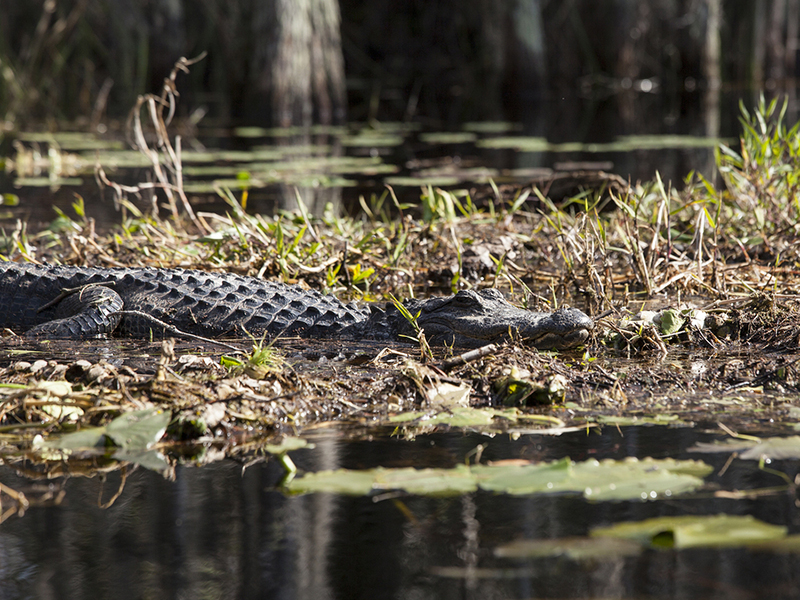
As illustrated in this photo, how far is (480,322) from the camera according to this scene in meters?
3.73

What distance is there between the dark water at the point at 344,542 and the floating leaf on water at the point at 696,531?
0.10 ft

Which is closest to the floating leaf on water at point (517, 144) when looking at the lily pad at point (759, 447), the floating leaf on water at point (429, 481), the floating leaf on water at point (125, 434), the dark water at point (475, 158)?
the dark water at point (475, 158)

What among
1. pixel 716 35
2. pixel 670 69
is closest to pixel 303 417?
pixel 716 35

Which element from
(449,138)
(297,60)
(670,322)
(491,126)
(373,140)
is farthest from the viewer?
(491,126)

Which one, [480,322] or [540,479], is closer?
[540,479]

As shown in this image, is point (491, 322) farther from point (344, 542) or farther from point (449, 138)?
point (449, 138)

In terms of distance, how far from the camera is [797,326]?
346 centimetres

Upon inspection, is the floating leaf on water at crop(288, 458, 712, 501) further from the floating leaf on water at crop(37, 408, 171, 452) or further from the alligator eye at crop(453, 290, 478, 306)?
the alligator eye at crop(453, 290, 478, 306)

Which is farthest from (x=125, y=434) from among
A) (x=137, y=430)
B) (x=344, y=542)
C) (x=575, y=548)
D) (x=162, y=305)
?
(x=162, y=305)

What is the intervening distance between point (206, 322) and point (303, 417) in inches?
53.8

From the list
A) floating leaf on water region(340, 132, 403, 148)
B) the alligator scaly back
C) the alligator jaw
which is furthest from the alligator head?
floating leaf on water region(340, 132, 403, 148)

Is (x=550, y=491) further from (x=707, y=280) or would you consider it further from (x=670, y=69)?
(x=670, y=69)

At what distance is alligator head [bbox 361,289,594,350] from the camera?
353 centimetres

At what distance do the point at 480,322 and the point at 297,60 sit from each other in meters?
9.71
